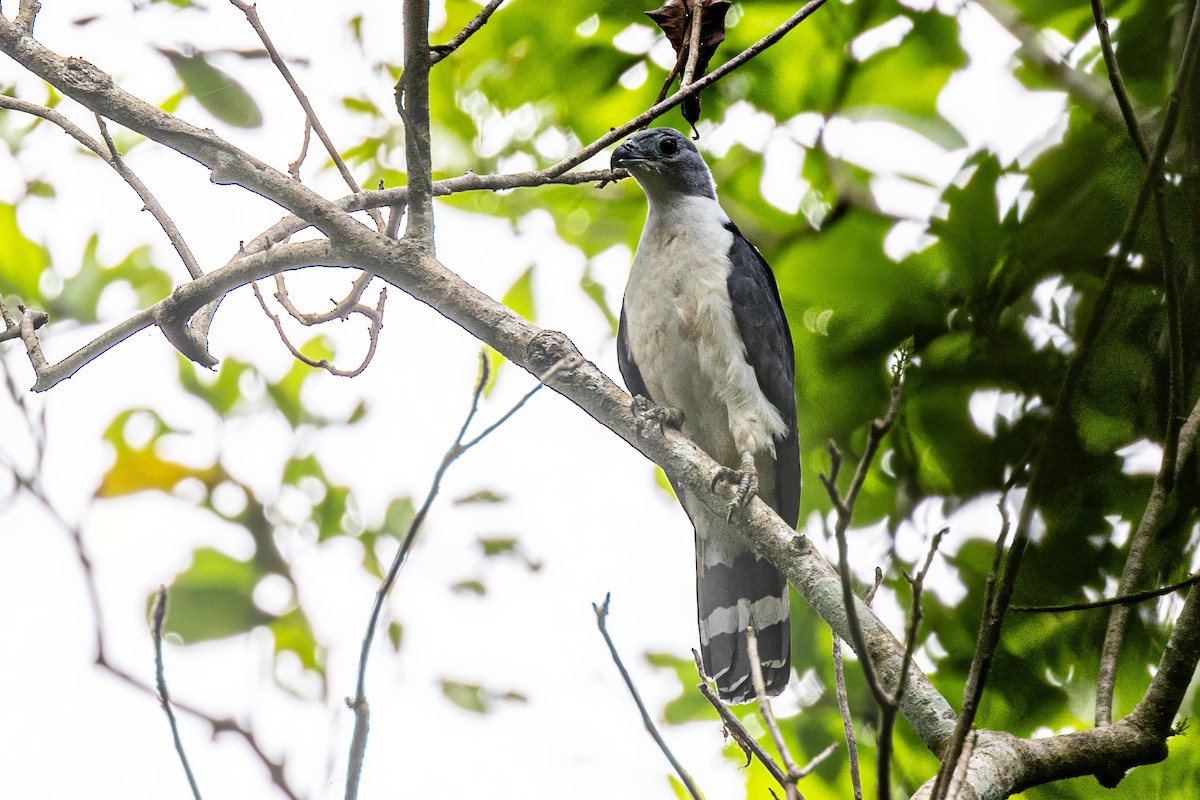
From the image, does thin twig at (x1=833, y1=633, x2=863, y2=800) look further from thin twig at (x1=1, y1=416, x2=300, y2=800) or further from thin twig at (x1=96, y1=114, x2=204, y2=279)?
thin twig at (x1=96, y1=114, x2=204, y2=279)

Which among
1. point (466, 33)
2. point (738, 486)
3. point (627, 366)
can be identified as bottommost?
point (738, 486)

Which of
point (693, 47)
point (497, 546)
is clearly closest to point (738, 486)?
point (693, 47)

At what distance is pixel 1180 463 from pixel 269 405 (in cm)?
354

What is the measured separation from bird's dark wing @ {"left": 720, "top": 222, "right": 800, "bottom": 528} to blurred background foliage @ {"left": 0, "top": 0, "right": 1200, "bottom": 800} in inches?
6.7

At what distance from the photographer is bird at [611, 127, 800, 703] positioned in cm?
432

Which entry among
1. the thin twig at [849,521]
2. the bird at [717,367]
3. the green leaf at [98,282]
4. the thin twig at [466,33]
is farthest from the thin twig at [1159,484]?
the green leaf at [98,282]

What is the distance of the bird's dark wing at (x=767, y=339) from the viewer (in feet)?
13.9

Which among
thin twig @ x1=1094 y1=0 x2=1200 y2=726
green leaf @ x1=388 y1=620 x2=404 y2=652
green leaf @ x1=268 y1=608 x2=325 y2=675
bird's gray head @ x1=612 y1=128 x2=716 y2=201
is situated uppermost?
bird's gray head @ x1=612 y1=128 x2=716 y2=201

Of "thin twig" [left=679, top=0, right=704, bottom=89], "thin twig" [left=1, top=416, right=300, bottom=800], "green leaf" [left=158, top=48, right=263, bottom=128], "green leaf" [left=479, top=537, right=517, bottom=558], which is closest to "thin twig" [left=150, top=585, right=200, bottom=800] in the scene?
"thin twig" [left=1, top=416, right=300, bottom=800]

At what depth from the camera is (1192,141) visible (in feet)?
8.04

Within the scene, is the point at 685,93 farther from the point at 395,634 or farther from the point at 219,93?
the point at 395,634

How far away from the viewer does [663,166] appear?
4.73 m

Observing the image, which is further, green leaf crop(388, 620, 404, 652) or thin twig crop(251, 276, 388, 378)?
green leaf crop(388, 620, 404, 652)

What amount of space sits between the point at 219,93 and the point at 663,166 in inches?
75.2
